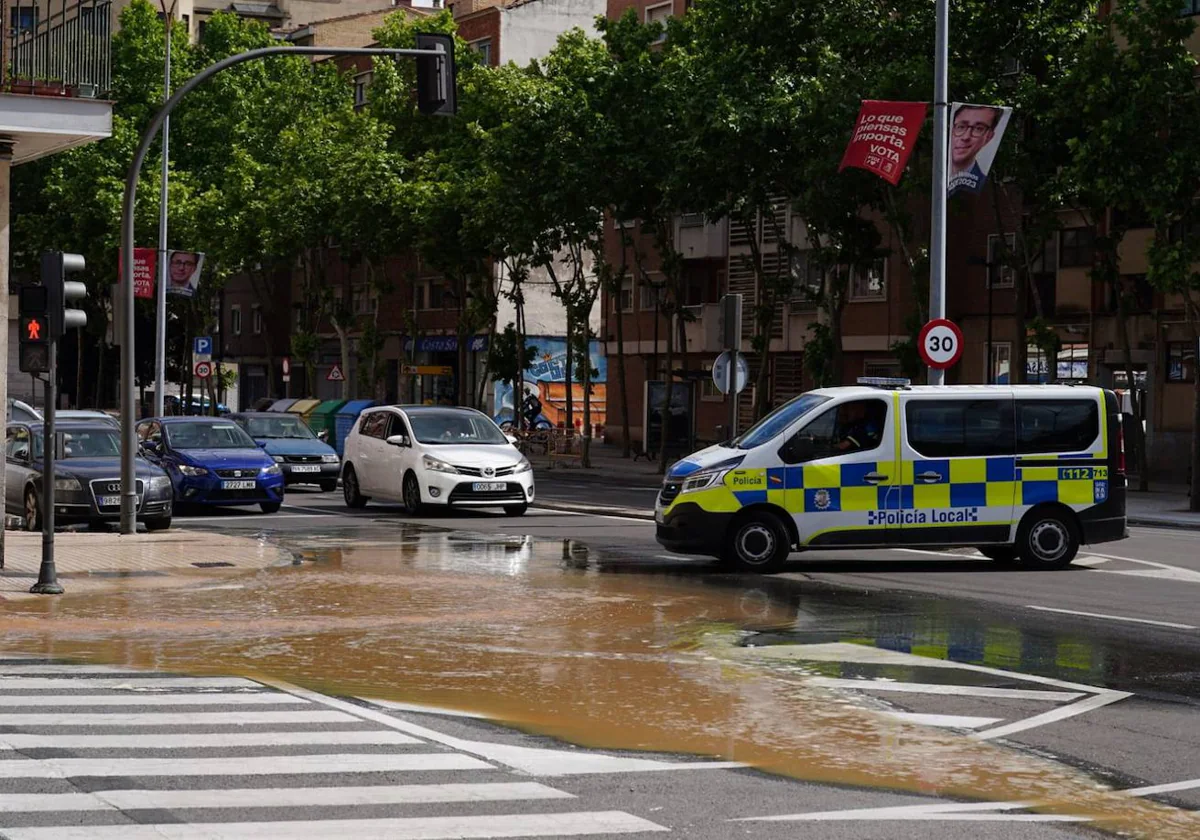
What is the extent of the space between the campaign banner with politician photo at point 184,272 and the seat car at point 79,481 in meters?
17.1

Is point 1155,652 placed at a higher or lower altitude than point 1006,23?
lower

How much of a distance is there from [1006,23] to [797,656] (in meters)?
27.8

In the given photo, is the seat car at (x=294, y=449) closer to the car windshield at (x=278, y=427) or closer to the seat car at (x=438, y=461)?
the car windshield at (x=278, y=427)

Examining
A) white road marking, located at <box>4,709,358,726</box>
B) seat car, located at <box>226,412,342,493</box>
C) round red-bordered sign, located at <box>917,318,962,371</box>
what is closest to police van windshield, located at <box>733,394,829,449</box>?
round red-bordered sign, located at <box>917,318,962,371</box>

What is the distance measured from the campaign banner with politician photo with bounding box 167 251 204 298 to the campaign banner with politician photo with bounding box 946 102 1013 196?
22.1 metres

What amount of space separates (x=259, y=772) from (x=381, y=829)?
49.6 inches

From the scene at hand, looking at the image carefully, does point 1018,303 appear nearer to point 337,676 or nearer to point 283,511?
point 283,511

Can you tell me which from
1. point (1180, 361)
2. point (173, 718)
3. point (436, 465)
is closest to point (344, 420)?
point (1180, 361)

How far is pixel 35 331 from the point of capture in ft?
54.0

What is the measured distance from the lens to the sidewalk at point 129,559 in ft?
56.4

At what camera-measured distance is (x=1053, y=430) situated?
18922 mm

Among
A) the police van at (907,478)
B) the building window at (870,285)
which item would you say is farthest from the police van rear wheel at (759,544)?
the building window at (870,285)

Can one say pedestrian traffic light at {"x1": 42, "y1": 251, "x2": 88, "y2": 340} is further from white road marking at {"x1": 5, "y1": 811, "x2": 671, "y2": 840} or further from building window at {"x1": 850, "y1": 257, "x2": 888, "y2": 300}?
building window at {"x1": 850, "y1": 257, "x2": 888, "y2": 300}

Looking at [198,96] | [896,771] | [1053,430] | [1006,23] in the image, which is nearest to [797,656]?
[896,771]
